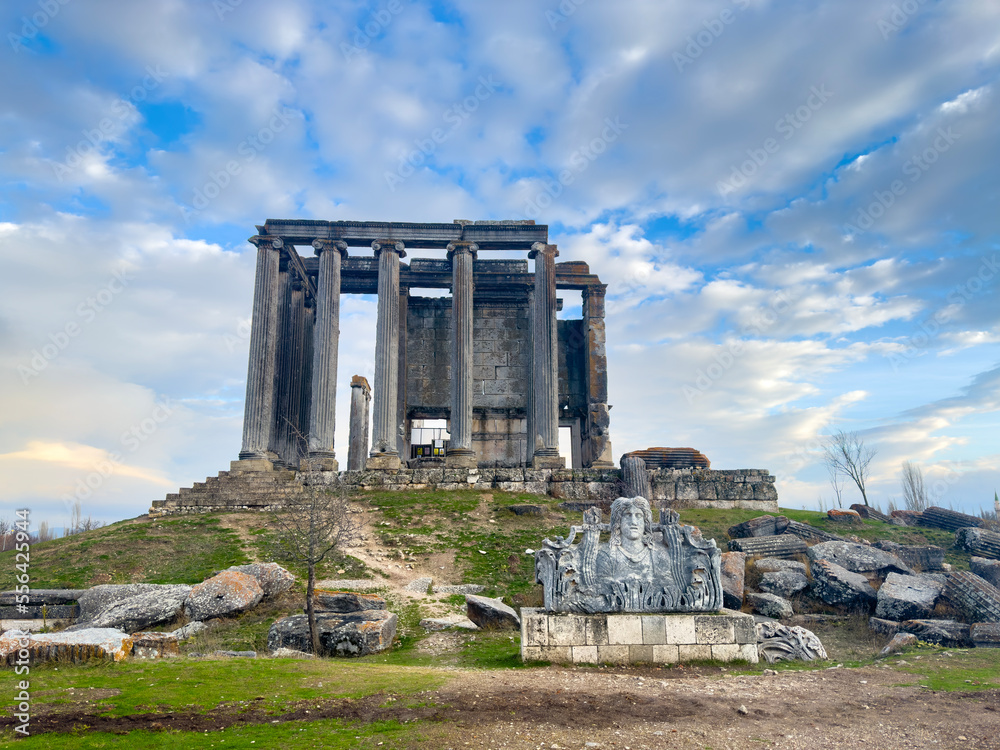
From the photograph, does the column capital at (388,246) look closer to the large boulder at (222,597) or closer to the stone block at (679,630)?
the large boulder at (222,597)

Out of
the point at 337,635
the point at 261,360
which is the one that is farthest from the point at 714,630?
the point at 261,360

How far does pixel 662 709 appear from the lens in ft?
21.9

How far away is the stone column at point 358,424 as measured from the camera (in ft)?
91.3

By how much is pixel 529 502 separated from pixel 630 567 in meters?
12.3

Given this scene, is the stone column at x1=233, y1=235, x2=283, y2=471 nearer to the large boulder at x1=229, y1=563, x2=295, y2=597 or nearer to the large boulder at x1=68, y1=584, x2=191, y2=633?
the large boulder at x1=229, y1=563, x2=295, y2=597

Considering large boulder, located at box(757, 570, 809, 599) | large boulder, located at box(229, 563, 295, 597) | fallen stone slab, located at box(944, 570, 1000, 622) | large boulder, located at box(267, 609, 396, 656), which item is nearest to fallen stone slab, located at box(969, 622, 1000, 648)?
fallen stone slab, located at box(944, 570, 1000, 622)

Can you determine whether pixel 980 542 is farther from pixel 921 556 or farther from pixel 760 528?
pixel 760 528

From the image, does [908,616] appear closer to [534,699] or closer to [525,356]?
[534,699]

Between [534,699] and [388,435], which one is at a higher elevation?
[388,435]

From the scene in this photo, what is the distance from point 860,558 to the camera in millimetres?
15008

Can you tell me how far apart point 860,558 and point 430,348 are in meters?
22.4

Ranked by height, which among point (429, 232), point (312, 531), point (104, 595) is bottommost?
point (104, 595)

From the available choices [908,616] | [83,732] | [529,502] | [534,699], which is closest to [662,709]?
[534,699]

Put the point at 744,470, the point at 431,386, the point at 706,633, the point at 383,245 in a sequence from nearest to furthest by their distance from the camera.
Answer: the point at 706,633
the point at 744,470
the point at 383,245
the point at 431,386
